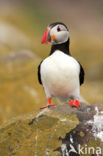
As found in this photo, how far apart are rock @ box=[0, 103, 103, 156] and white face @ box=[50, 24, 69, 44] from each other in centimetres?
150

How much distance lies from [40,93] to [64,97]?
5133 mm

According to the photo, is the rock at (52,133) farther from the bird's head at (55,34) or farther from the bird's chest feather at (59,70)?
the bird's head at (55,34)

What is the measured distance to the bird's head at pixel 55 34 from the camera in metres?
8.91

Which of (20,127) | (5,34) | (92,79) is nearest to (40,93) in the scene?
(20,127)

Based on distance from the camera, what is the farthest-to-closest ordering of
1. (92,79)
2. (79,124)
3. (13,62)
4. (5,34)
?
(5,34)
(92,79)
(13,62)
(79,124)

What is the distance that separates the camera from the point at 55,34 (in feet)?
29.5

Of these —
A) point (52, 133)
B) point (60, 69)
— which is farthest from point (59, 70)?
point (52, 133)

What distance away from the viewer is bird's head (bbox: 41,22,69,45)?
8.91 m

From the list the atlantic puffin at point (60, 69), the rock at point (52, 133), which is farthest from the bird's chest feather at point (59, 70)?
the rock at point (52, 133)

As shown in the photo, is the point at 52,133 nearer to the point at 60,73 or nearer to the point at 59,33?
the point at 60,73

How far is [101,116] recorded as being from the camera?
8.31 meters

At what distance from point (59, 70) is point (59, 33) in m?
0.77

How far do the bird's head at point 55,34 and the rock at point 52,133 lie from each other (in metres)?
1.43

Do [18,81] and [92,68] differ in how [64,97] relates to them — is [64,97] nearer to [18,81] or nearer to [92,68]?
[18,81]
